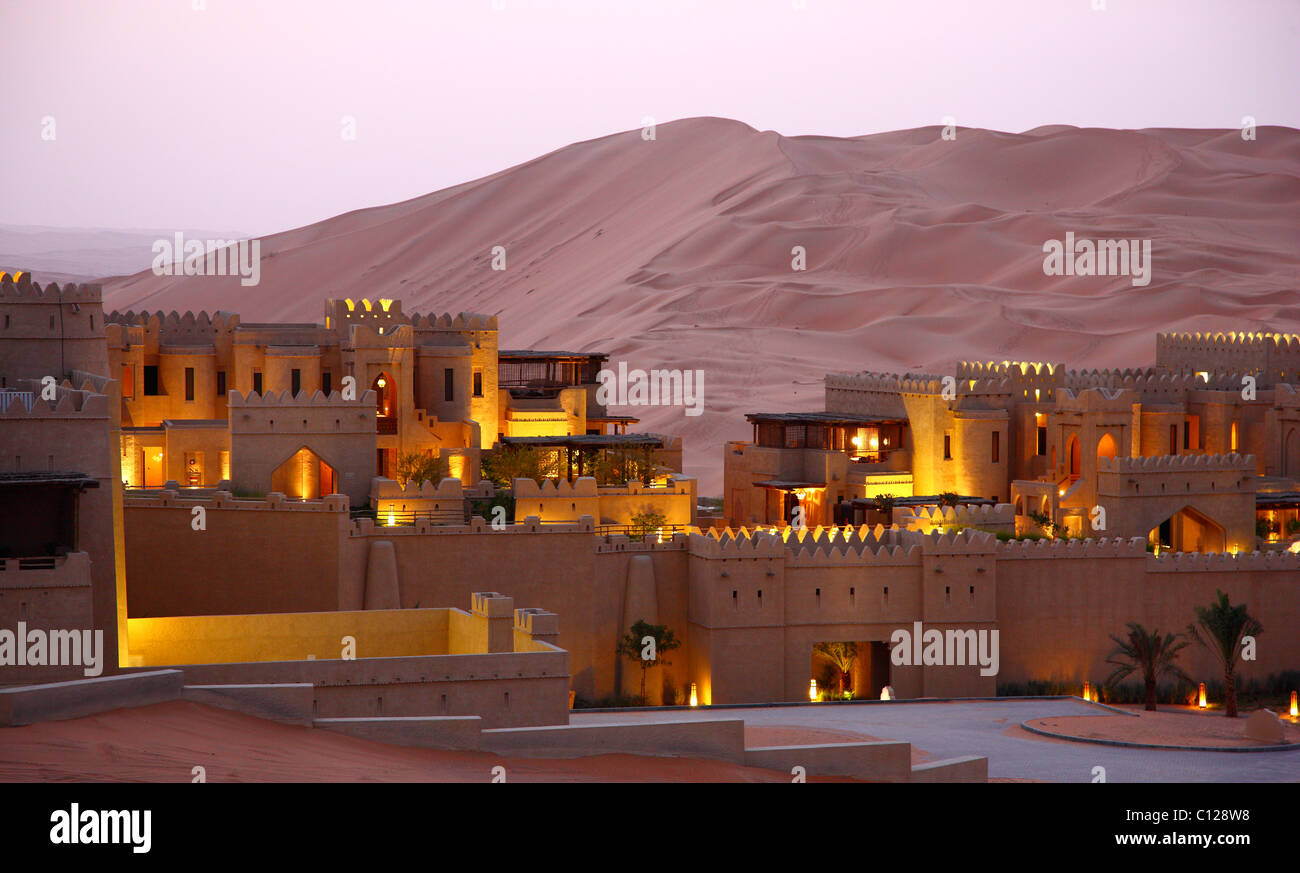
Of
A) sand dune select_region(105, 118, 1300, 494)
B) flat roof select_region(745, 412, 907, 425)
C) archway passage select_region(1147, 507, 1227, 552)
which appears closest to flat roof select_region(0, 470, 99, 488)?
flat roof select_region(745, 412, 907, 425)

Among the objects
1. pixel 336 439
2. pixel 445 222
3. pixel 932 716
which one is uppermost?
pixel 445 222

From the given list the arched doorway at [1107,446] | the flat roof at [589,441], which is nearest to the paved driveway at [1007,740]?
the flat roof at [589,441]

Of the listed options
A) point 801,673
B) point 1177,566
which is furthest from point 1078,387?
point 801,673

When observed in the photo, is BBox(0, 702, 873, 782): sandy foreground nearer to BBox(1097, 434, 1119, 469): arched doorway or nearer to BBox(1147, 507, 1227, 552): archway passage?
BBox(1147, 507, 1227, 552): archway passage

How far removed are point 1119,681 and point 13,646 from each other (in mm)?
24588

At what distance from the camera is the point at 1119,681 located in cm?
4031

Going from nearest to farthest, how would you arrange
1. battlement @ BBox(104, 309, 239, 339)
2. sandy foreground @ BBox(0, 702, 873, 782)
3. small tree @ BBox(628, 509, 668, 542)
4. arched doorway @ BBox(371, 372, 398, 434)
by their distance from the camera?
sandy foreground @ BBox(0, 702, 873, 782), small tree @ BBox(628, 509, 668, 542), arched doorway @ BBox(371, 372, 398, 434), battlement @ BBox(104, 309, 239, 339)

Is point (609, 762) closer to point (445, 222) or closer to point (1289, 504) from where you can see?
point (1289, 504)

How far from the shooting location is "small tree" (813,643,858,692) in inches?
1602

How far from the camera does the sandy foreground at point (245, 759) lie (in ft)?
72.2

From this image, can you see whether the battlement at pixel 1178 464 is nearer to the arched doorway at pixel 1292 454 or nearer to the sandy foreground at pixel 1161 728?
the arched doorway at pixel 1292 454

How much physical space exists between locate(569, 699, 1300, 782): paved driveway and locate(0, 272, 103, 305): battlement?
12.8 meters
